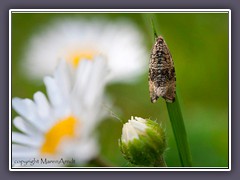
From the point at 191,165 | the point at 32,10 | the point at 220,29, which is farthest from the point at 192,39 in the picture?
the point at 32,10

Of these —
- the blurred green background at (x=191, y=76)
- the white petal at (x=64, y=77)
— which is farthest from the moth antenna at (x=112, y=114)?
the white petal at (x=64, y=77)

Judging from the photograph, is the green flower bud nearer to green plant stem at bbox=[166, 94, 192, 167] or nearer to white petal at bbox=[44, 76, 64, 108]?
green plant stem at bbox=[166, 94, 192, 167]

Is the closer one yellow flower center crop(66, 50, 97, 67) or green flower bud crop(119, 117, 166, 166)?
green flower bud crop(119, 117, 166, 166)

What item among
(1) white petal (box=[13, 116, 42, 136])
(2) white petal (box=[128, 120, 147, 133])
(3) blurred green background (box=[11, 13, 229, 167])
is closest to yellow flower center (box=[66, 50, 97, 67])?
(3) blurred green background (box=[11, 13, 229, 167])

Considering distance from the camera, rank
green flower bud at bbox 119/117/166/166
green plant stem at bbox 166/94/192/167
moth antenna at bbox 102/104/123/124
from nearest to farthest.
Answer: green flower bud at bbox 119/117/166/166, green plant stem at bbox 166/94/192/167, moth antenna at bbox 102/104/123/124

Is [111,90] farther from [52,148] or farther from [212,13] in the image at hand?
[212,13]

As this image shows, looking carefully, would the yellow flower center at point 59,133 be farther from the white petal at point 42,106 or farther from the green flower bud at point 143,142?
the green flower bud at point 143,142

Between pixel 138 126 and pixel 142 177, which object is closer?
pixel 138 126
